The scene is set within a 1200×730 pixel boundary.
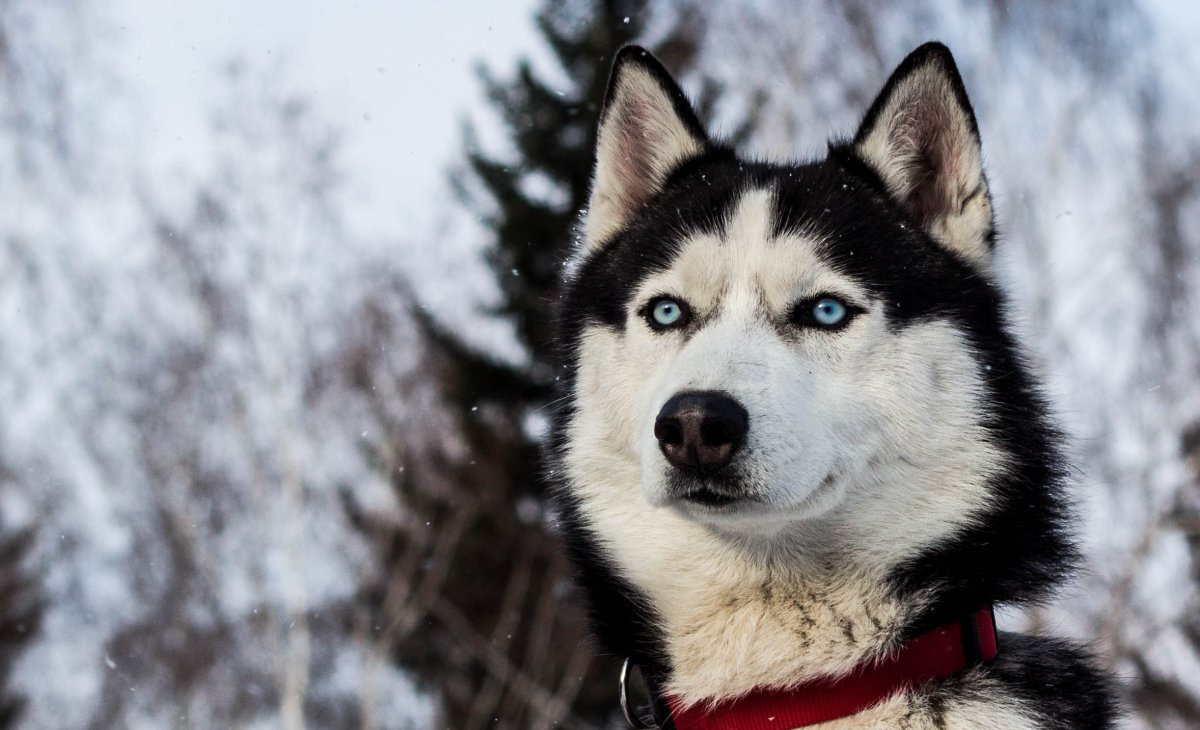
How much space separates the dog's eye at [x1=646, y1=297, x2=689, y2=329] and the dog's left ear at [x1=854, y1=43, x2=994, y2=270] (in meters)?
0.62

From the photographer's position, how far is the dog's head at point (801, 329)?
6.91 feet

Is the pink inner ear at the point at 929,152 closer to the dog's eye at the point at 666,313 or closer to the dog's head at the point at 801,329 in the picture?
the dog's head at the point at 801,329

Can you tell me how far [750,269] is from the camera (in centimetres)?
244

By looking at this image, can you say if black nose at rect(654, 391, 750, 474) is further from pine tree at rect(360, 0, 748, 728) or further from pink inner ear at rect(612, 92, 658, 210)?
pine tree at rect(360, 0, 748, 728)

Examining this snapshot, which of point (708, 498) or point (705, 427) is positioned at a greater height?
point (705, 427)

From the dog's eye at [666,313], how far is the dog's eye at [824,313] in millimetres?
257

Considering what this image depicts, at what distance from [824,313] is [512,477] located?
10.2 m

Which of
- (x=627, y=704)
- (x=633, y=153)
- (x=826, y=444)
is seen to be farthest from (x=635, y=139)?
(x=627, y=704)

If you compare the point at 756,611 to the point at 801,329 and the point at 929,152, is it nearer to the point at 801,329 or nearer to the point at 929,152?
the point at 801,329

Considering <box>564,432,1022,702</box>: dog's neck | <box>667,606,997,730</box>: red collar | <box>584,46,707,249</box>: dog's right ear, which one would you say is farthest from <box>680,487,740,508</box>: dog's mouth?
<box>584,46,707,249</box>: dog's right ear

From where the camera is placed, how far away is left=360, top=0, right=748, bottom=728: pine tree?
452 inches

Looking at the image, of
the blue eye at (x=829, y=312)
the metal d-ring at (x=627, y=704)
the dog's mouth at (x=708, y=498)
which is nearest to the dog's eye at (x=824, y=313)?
the blue eye at (x=829, y=312)

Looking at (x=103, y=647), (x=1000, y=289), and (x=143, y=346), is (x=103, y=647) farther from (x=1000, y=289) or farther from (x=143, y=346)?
(x=1000, y=289)

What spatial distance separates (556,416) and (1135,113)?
33.8 ft
